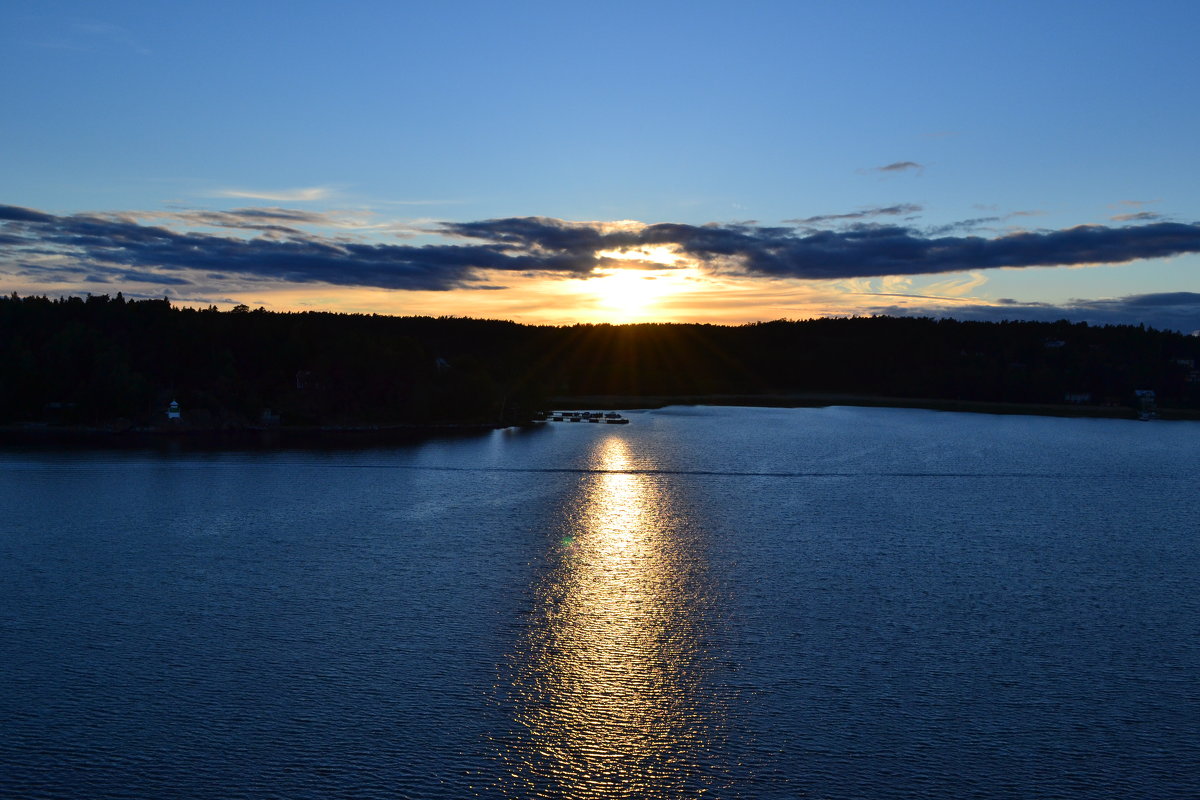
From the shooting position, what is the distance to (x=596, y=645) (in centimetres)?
2552

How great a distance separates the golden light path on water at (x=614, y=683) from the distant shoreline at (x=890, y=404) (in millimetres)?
132392

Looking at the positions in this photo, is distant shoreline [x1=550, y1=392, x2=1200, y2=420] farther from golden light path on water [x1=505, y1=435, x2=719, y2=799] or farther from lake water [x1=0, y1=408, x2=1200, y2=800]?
golden light path on water [x1=505, y1=435, x2=719, y2=799]

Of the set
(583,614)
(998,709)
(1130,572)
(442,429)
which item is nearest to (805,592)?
(583,614)

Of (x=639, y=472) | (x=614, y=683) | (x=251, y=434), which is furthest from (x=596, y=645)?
(x=251, y=434)

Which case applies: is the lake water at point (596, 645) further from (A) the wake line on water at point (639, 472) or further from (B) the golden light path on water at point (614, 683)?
(A) the wake line on water at point (639, 472)

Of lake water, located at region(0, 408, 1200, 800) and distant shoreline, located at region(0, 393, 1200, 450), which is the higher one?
lake water, located at region(0, 408, 1200, 800)

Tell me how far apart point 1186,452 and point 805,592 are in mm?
78175

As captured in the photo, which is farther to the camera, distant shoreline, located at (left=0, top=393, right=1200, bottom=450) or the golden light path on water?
distant shoreline, located at (left=0, top=393, right=1200, bottom=450)

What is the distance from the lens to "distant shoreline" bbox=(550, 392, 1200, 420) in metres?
159

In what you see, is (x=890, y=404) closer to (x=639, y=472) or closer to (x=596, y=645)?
(x=639, y=472)

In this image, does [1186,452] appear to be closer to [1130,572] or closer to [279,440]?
[1130,572]

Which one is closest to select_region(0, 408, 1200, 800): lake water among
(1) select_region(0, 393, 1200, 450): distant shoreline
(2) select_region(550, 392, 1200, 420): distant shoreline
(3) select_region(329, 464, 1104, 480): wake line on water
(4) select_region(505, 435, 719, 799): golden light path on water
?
(4) select_region(505, 435, 719, 799): golden light path on water

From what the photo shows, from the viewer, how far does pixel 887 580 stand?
33.0 metres

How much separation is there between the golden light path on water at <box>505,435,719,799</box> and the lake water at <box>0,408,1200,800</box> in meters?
0.10
